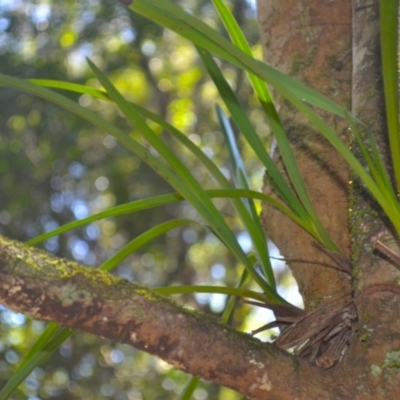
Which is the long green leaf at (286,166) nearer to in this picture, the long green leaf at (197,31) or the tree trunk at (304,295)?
the tree trunk at (304,295)

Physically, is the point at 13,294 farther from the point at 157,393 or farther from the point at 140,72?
the point at 140,72

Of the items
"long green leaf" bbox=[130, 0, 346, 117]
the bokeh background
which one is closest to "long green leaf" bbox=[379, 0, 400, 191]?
"long green leaf" bbox=[130, 0, 346, 117]

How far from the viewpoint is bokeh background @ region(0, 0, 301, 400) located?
2.06 metres

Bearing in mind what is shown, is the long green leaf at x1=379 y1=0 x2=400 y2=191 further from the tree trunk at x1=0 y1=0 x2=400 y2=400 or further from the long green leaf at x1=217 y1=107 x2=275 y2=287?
the long green leaf at x1=217 y1=107 x2=275 y2=287

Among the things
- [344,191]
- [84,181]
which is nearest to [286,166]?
[344,191]

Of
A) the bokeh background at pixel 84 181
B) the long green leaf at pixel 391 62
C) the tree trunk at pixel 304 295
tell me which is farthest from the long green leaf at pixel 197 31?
the bokeh background at pixel 84 181

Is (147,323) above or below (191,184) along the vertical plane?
below

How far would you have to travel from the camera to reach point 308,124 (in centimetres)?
87

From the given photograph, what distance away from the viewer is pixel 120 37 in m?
2.33

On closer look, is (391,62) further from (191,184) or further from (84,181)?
(84,181)

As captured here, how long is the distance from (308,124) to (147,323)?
456mm

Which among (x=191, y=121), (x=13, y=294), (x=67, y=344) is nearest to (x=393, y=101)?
(x=13, y=294)

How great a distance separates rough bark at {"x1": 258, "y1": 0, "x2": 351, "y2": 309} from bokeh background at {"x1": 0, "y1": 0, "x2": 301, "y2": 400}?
3.85 feet

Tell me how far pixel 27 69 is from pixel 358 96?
4.73 feet
